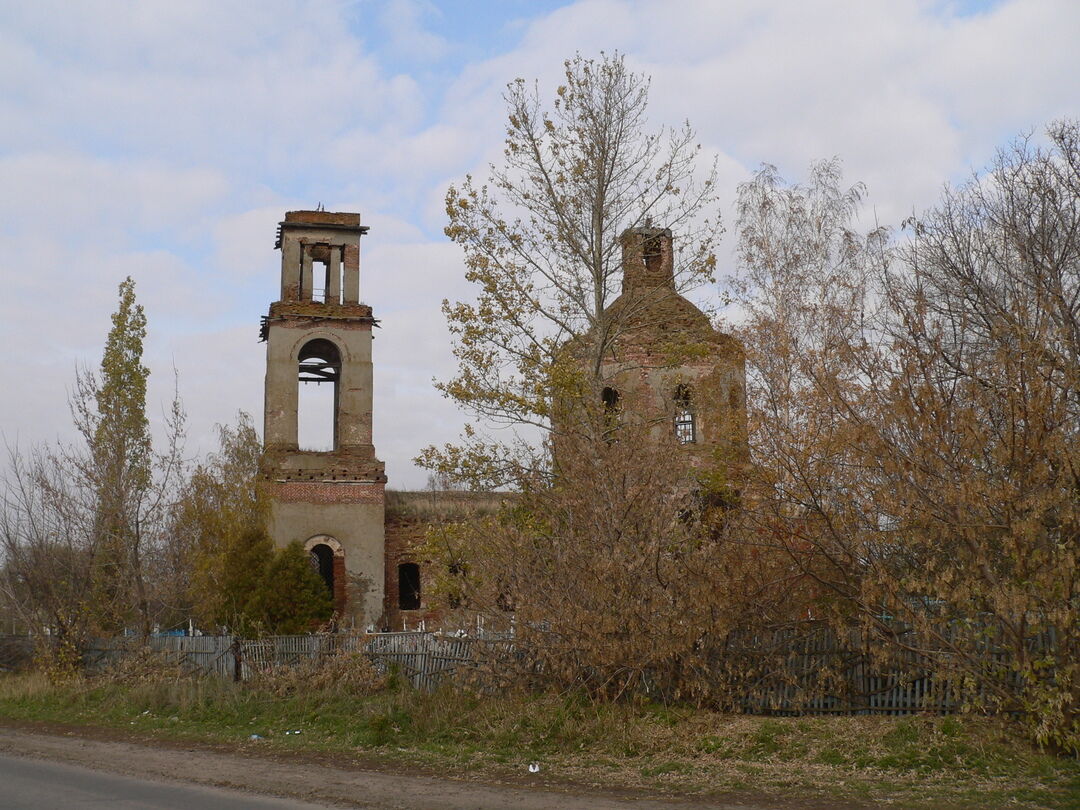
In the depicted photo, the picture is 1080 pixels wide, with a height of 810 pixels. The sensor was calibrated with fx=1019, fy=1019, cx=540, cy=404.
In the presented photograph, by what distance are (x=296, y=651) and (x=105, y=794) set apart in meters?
7.53

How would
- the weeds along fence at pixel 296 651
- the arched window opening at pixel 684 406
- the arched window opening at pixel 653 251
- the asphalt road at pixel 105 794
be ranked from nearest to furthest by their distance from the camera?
1. the asphalt road at pixel 105 794
2. the weeds along fence at pixel 296 651
3. the arched window opening at pixel 653 251
4. the arched window opening at pixel 684 406

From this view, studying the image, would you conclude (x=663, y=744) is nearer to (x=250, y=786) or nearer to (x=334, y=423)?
(x=250, y=786)

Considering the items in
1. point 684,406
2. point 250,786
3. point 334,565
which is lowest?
point 250,786

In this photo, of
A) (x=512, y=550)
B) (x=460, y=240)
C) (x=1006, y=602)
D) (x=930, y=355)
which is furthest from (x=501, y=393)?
(x=1006, y=602)

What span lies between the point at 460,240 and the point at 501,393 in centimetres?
325

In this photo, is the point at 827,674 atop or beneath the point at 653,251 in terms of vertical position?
beneath

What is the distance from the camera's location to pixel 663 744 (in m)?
11.8

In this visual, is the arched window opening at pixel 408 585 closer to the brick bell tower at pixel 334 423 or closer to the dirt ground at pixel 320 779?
the brick bell tower at pixel 334 423

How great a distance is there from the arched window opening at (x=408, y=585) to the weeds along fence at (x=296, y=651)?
784 cm

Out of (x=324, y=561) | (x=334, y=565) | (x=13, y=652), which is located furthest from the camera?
(x=324, y=561)

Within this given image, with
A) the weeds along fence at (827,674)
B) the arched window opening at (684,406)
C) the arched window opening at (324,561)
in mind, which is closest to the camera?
the weeds along fence at (827,674)

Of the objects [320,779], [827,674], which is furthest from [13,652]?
[827,674]

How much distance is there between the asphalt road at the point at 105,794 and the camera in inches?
383

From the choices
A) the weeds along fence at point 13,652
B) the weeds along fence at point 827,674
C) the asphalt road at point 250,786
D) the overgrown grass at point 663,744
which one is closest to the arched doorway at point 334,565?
the weeds along fence at point 13,652
